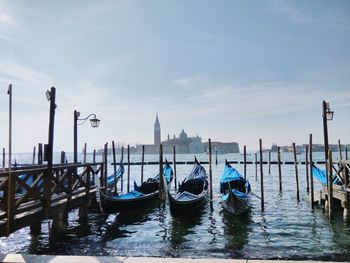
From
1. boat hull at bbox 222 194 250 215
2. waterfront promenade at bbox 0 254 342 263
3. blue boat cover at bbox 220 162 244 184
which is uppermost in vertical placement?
blue boat cover at bbox 220 162 244 184

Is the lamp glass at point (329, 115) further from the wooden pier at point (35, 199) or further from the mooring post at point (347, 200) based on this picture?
the wooden pier at point (35, 199)

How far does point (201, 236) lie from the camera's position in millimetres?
9773

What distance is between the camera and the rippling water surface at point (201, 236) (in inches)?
318

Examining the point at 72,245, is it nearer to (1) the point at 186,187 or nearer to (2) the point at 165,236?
(2) the point at 165,236

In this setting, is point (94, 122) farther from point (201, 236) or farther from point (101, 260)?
point (101, 260)

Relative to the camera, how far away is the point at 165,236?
9.88m

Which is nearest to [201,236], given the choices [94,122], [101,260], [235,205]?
[235,205]

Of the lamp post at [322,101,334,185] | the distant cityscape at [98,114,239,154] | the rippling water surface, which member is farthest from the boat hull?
the distant cityscape at [98,114,239,154]

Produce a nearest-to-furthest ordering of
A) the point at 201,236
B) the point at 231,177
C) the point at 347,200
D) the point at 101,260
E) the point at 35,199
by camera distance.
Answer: the point at 101,260, the point at 35,199, the point at 201,236, the point at 347,200, the point at 231,177

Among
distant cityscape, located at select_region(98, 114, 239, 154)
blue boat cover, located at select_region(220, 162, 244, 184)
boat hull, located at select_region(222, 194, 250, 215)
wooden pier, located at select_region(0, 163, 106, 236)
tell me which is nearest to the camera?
wooden pier, located at select_region(0, 163, 106, 236)

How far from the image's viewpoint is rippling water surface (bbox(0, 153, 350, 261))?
8086 mm

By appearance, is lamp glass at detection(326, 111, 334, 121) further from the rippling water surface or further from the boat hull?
the boat hull

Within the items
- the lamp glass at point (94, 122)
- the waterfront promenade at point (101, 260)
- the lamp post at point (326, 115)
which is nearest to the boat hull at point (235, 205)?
the lamp post at point (326, 115)

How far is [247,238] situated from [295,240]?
124 centimetres
